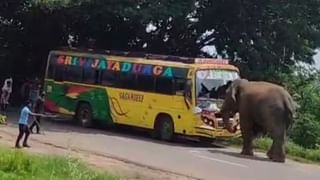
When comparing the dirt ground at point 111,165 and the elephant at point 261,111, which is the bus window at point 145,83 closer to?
the elephant at point 261,111

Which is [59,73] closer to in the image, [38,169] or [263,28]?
[263,28]

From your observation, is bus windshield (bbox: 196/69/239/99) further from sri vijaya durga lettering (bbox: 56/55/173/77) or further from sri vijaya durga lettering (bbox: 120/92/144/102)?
sri vijaya durga lettering (bbox: 120/92/144/102)

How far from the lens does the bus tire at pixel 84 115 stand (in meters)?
28.8

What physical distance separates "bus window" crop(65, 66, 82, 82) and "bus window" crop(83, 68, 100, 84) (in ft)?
1.05

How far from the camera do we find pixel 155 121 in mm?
26125

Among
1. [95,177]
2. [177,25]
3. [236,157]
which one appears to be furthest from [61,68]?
[95,177]

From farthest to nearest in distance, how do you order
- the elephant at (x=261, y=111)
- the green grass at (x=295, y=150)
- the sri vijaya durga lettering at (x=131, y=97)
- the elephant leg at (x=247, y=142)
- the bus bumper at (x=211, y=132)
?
1. the sri vijaya durga lettering at (x=131, y=97)
2. the bus bumper at (x=211, y=132)
3. the green grass at (x=295, y=150)
4. the elephant leg at (x=247, y=142)
5. the elephant at (x=261, y=111)

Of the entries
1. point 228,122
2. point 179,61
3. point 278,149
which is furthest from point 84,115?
point 278,149

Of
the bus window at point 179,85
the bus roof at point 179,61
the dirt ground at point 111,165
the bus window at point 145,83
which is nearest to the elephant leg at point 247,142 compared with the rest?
the bus window at point 179,85

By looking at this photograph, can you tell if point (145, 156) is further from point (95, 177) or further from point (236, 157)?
point (95, 177)

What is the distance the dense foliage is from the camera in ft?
99.4

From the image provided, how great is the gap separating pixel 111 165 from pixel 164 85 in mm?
8619

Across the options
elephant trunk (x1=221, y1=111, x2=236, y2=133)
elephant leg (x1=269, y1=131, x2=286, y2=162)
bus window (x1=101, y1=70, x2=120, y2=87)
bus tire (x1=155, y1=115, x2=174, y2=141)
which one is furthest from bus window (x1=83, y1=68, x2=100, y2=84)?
elephant leg (x1=269, y1=131, x2=286, y2=162)

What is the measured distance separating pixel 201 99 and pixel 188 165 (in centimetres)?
601
